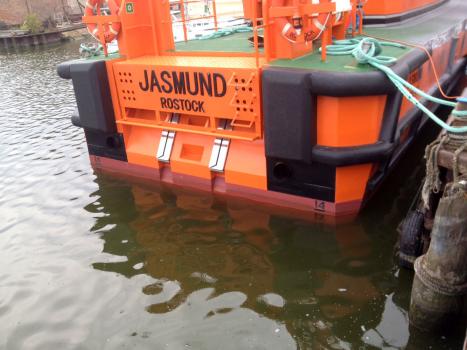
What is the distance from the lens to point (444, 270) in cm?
268

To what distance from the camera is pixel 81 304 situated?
3.46 metres

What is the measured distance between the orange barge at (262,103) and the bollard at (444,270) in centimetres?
137

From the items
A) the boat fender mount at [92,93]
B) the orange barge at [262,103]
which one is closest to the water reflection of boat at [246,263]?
the orange barge at [262,103]

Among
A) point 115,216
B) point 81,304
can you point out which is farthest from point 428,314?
point 115,216

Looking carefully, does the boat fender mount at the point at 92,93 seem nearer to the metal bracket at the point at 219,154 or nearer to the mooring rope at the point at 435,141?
the metal bracket at the point at 219,154

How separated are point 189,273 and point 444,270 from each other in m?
A: 1.99

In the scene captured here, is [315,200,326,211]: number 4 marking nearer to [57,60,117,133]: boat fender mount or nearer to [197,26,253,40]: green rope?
[57,60,117,133]: boat fender mount

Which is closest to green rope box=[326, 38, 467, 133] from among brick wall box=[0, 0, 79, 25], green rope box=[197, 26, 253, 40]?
green rope box=[197, 26, 253, 40]

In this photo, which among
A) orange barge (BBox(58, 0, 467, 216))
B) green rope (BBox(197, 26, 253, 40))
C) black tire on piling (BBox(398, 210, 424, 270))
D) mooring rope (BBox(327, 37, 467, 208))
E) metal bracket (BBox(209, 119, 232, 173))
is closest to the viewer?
mooring rope (BBox(327, 37, 467, 208))

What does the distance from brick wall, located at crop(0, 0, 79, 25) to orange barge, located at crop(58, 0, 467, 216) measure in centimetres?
3563

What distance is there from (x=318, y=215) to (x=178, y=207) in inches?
60.6

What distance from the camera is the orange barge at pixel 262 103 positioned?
3893 mm

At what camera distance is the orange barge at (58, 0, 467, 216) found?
153 inches

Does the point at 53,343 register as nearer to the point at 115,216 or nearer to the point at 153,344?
the point at 153,344
